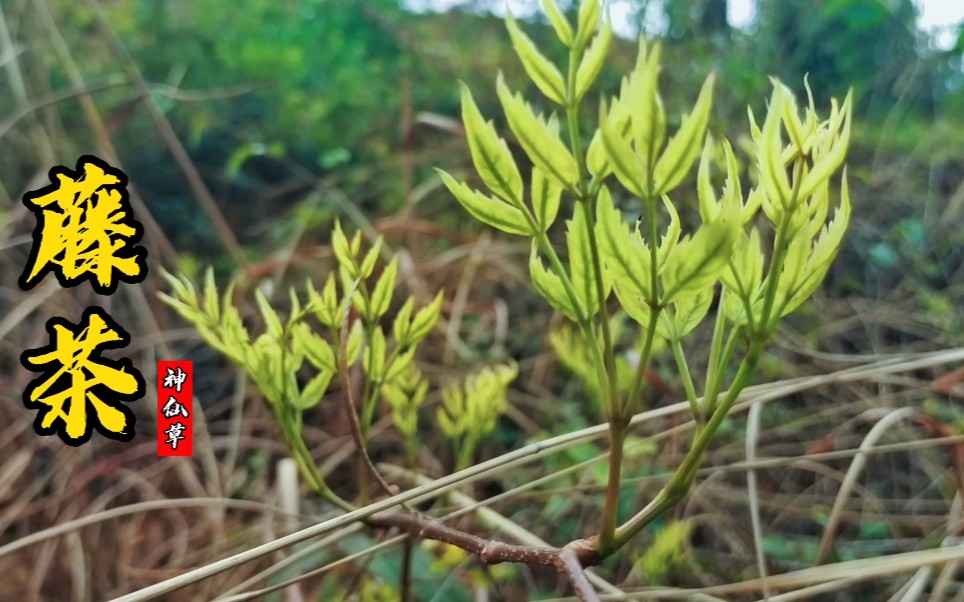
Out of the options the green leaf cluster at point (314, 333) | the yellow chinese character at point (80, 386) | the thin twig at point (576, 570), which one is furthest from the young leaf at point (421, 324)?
the yellow chinese character at point (80, 386)

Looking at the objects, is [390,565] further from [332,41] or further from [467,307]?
[332,41]

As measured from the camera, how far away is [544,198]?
7.3 inches

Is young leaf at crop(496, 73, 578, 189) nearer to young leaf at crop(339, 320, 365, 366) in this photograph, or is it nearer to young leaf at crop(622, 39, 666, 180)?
young leaf at crop(622, 39, 666, 180)

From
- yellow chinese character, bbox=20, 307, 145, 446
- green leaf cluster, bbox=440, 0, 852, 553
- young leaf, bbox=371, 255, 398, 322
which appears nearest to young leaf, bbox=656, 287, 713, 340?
green leaf cluster, bbox=440, 0, 852, 553

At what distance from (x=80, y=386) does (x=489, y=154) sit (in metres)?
0.47

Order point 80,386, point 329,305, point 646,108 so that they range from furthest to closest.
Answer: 1. point 80,386
2. point 329,305
3. point 646,108

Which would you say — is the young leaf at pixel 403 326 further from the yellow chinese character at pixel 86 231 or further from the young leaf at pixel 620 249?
the yellow chinese character at pixel 86 231

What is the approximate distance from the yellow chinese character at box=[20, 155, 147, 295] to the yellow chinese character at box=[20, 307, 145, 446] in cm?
6

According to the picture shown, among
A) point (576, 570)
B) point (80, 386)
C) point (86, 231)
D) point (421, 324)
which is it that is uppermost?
point (86, 231)

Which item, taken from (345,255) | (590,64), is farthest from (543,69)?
(345,255)

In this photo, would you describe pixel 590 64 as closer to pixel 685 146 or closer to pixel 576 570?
pixel 685 146

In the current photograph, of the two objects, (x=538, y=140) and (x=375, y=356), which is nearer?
(x=538, y=140)

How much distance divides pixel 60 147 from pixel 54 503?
0.64 metres

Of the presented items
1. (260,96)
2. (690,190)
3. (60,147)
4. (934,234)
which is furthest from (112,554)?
(934,234)
